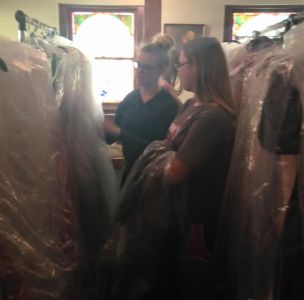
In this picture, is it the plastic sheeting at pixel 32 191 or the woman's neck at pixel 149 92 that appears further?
the woman's neck at pixel 149 92

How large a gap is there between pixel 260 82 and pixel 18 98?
0.62 metres

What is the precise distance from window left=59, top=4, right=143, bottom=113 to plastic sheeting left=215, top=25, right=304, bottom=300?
180 cm

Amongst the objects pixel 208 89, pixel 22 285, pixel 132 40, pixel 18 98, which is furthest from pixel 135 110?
pixel 132 40

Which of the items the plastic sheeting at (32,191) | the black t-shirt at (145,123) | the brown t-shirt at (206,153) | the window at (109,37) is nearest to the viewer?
→ the plastic sheeting at (32,191)

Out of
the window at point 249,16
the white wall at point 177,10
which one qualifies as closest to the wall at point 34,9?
the white wall at point 177,10

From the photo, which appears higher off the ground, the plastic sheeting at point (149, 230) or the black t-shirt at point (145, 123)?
the black t-shirt at point (145, 123)

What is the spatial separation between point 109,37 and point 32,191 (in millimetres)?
2170

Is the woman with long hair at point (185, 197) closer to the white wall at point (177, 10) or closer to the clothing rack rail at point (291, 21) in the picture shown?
the clothing rack rail at point (291, 21)

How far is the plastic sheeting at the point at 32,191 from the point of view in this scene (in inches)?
27.7

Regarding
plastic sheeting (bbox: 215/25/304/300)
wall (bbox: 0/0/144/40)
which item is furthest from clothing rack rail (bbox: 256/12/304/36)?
wall (bbox: 0/0/144/40)

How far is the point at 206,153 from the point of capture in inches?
39.7

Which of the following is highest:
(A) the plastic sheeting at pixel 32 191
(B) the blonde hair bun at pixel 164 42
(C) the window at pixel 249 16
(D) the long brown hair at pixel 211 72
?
(C) the window at pixel 249 16

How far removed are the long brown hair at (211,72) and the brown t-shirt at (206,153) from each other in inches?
2.0

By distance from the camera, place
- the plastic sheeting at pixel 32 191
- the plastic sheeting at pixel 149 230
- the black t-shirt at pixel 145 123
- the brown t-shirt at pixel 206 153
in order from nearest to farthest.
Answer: the plastic sheeting at pixel 32 191, the brown t-shirt at pixel 206 153, the plastic sheeting at pixel 149 230, the black t-shirt at pixel 145 123
